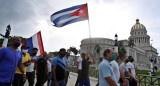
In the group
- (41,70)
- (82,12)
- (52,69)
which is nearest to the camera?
(52,69)

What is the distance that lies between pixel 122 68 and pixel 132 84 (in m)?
1.30

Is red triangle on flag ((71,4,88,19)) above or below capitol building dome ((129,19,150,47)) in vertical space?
below

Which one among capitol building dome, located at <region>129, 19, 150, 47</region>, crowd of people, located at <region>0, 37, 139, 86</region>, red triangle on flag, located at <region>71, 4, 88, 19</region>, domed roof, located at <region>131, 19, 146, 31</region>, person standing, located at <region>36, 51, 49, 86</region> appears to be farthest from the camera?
domed roof, located at <region>131, 19, 146, 31</region>

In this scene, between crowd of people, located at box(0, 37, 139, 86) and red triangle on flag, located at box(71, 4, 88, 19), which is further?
red triangle on flag, located at box(71, 4, 88, 19)

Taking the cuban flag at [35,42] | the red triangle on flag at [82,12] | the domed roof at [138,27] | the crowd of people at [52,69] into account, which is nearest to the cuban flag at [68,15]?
the red triangle on flag at [82,12]

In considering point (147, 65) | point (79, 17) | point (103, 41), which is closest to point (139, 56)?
point (147, 65)

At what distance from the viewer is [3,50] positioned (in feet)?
10.7

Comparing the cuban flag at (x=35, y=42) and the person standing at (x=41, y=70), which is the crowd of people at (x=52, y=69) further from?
the cuban flag at (x=35, y=42)

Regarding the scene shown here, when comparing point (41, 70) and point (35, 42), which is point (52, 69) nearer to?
point (41, 70)

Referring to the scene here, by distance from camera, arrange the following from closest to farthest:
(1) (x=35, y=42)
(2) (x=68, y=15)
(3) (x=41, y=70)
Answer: (3) (x=41, y=70) → (2) (x=68, y=15) → (1) (x=35, y=42)

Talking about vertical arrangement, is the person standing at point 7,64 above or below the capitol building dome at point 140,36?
below

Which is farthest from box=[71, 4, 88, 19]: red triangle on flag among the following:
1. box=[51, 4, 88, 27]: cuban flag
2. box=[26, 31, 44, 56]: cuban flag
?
box=[26, 31, 44, 56]: cuban flag

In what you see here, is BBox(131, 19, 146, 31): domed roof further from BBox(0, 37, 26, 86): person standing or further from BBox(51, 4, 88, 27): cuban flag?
BBox(0, 37, 26, 86): person standing

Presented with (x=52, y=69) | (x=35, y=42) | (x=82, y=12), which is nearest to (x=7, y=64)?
(x=52, y=69)
